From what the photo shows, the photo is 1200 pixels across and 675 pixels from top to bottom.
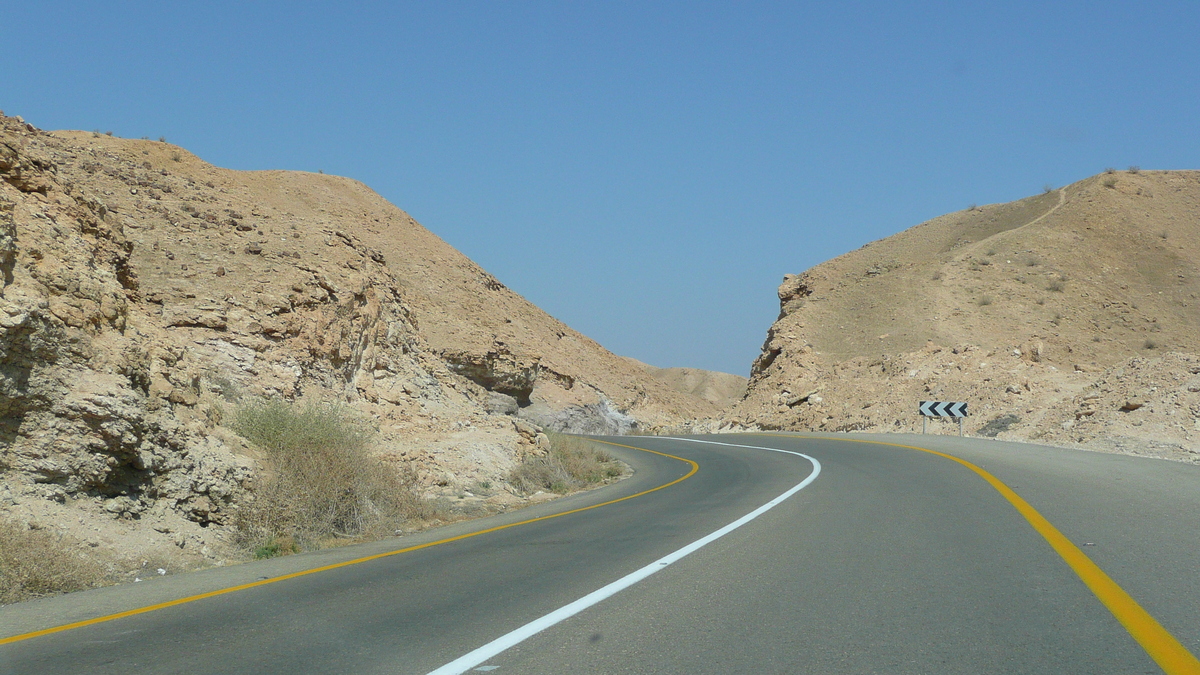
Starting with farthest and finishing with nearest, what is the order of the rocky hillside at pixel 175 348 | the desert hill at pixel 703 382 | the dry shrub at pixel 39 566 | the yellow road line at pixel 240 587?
the desert hill at pixel 703 382 → the rocky hillside at pixel 175 348 → the dry shrub at pixel 39 566 → the yellow road line at pixel 240 587

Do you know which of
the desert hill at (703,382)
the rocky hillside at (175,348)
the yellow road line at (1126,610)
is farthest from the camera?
the desert hill at (703,382)

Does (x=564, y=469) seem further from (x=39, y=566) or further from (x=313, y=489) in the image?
(x=39, y=566)

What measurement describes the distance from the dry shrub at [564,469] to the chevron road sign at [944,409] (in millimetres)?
13988

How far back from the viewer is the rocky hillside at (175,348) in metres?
10.4

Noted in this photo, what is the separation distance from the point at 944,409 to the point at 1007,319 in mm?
21714

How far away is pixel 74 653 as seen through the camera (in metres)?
5.61

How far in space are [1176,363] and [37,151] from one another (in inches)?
1226

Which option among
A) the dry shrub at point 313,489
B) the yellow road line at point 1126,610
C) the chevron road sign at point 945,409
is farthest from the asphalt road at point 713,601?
the chevron road sign at point 945,409

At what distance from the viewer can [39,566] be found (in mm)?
7965

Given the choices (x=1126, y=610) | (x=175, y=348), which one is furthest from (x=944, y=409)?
(x=1126, y=610)

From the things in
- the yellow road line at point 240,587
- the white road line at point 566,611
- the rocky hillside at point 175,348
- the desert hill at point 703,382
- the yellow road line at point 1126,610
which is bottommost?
the yellow road line at point 240,587

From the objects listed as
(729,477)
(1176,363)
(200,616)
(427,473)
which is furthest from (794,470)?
(1176,363)

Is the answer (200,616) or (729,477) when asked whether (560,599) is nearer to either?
(200,616)

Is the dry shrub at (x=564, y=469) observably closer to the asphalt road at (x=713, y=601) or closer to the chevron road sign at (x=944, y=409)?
the asphalt road at (x=713, y=601)
